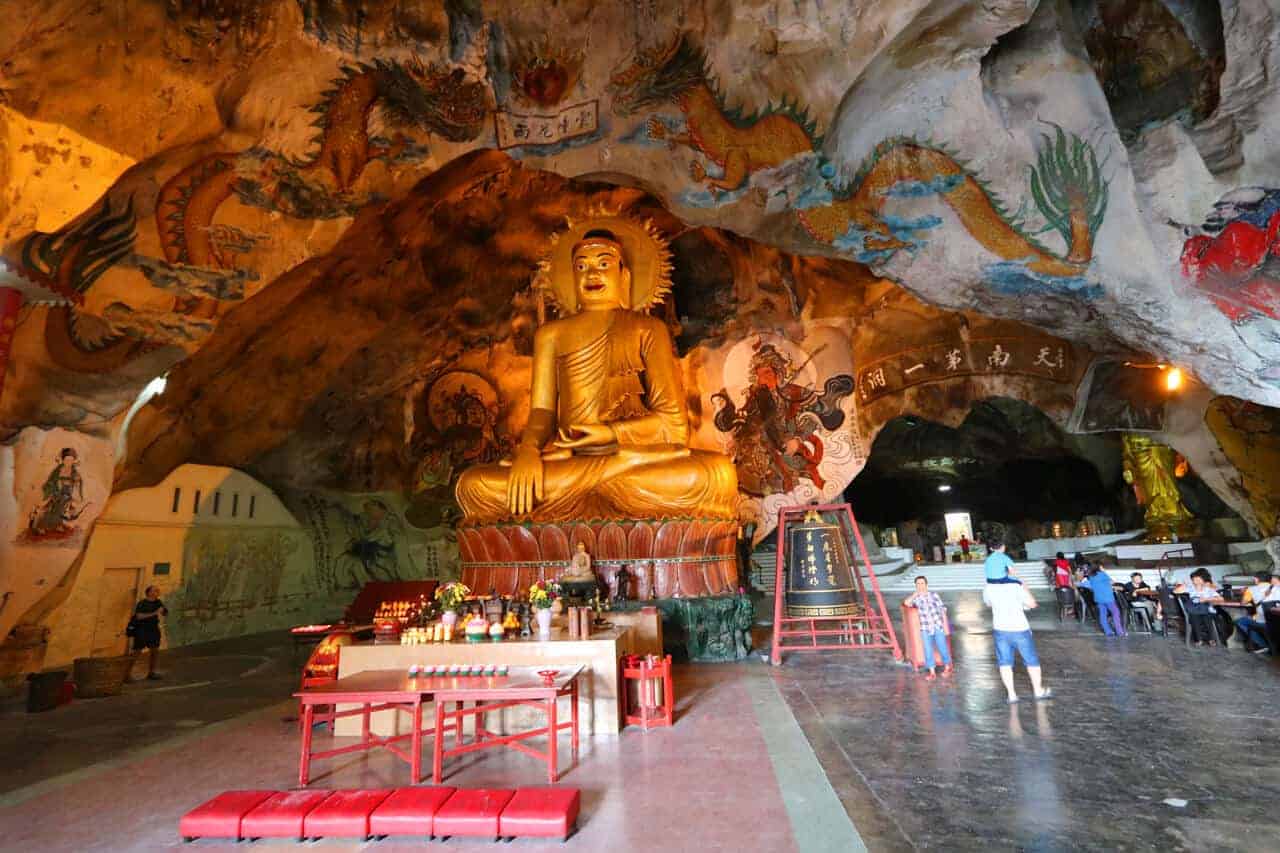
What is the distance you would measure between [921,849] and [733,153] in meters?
5.68

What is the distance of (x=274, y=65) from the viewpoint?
5391 mm

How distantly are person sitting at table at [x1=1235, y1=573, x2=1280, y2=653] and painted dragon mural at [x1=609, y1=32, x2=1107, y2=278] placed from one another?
3.16 m

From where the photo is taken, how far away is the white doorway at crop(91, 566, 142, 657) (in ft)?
22.9

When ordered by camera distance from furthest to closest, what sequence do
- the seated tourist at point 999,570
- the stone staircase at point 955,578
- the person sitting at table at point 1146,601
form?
the stone staircase at point 955,578 → the person sitting at table at point 1146,601 → the seated tourist at point 999,570

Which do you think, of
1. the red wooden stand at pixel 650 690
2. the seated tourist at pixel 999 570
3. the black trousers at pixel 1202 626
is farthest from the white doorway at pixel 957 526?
the red wooden stand at pixel 650 690

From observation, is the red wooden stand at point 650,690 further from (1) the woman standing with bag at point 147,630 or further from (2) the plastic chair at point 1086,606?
(2) the plastic chair at point 1086,606

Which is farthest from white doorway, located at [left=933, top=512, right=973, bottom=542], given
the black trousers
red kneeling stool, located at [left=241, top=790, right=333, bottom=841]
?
red kneeling stool, located at [left=241, top=790, right=333, bottom=841]

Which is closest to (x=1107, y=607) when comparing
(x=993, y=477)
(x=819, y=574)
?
(x=819, y=574)

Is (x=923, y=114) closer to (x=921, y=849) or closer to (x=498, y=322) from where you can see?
(x=921, y=849)

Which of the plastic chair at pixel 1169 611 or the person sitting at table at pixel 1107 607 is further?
the person sitting at table at pixel 1107 607

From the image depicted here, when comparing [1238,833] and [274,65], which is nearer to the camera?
[1238,833]

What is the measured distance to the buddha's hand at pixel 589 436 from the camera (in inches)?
282

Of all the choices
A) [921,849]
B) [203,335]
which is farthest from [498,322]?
[921,849]

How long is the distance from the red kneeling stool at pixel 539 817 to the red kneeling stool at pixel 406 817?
27cm
